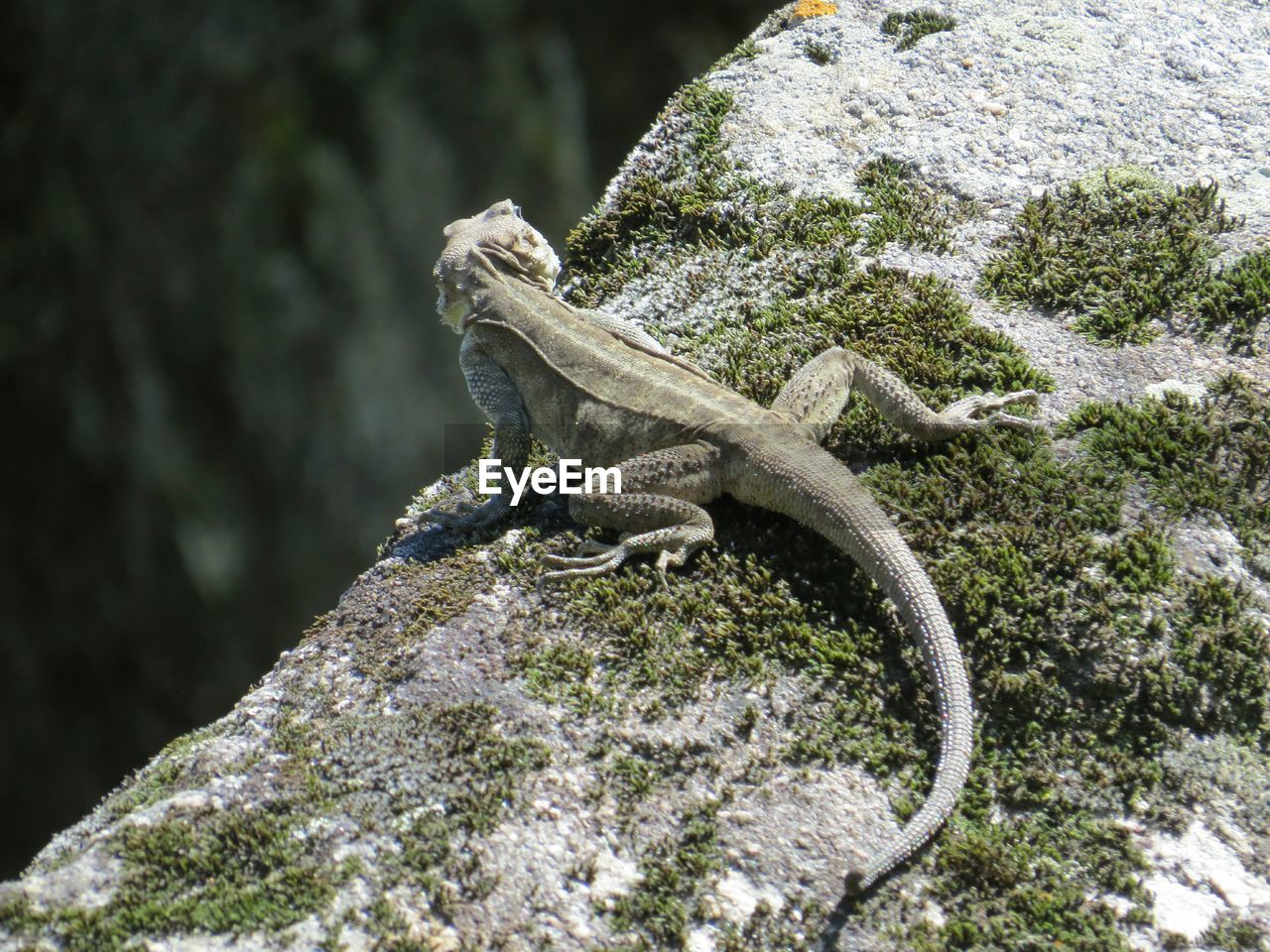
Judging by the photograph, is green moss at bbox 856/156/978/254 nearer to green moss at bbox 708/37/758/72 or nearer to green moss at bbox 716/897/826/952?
green moss at bbox 708/37/758/72

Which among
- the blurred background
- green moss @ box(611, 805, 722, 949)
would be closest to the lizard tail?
green moss @ box(611, 805, 722, 949)

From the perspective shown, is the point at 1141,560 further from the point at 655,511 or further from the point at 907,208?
the point at 907,208

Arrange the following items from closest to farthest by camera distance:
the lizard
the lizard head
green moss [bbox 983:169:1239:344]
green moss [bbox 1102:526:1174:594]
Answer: the lizard, green moss [bbox 1102:526:1174:594], green moss [bbox 983:169:1239:344], the lizard head

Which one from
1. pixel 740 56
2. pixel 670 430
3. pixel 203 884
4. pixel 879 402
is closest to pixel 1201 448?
pixel 879 402

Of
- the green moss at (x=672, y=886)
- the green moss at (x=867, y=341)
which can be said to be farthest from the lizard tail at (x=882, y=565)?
the green moss at (x=867, y=341)

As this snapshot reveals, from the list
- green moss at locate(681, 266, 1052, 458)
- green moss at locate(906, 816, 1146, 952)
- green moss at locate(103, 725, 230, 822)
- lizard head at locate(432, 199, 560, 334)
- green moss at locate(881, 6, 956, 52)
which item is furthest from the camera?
green moss at locate(881, 6, 956, 52)

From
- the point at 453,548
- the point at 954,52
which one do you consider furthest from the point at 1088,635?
the point at 954,52
